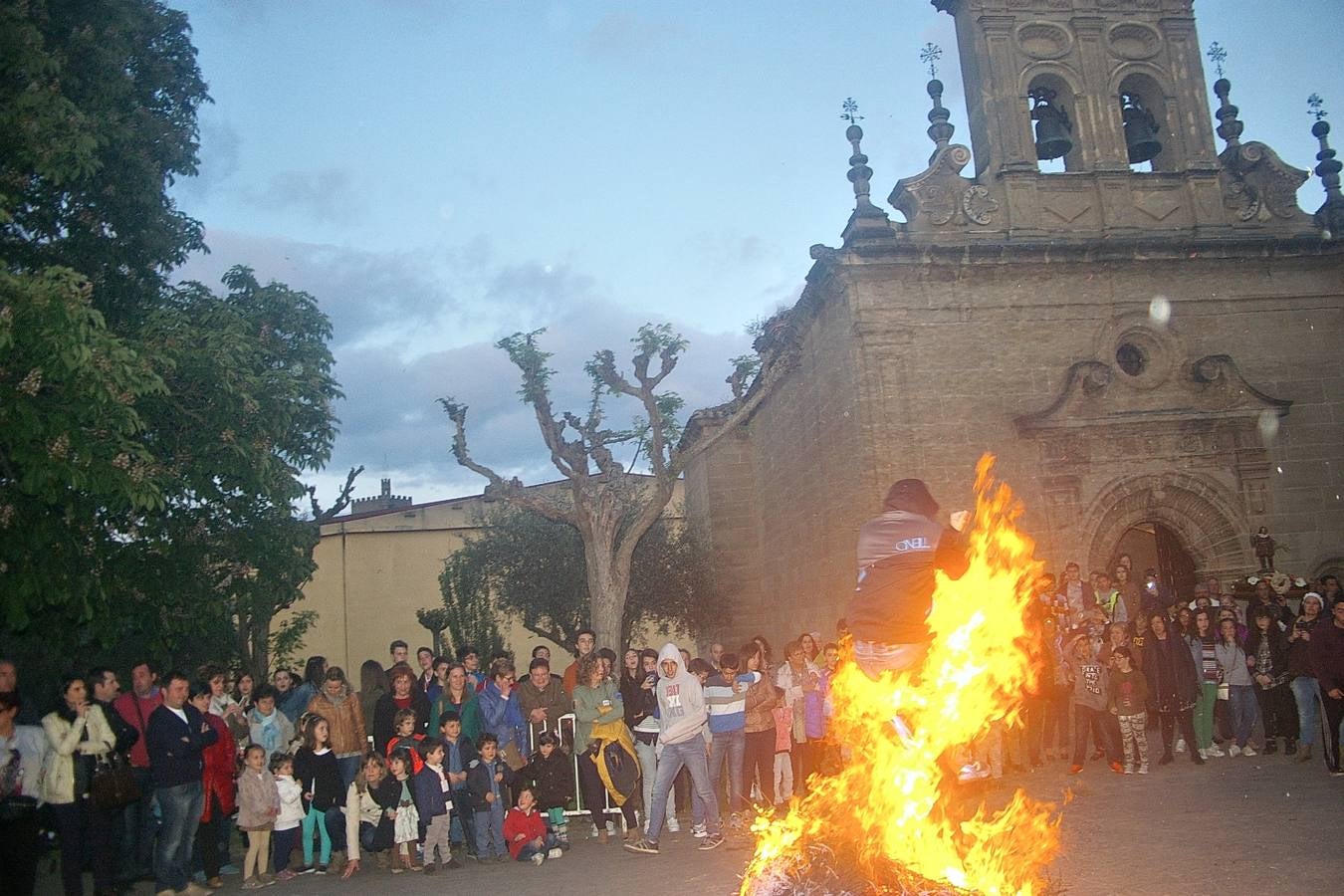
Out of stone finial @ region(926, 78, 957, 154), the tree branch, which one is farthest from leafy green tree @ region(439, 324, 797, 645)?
stone finial @ region(926, 78, 957, 154)

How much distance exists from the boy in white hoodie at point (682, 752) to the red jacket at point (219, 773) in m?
3.71

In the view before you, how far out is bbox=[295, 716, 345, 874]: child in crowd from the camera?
9.44m

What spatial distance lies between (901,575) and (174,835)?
670cm

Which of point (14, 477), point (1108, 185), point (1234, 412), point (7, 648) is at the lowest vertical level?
point (7, 648)

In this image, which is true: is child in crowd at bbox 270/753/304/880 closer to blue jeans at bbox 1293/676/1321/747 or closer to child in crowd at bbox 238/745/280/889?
child in crowd at bbox 238/745/280/889

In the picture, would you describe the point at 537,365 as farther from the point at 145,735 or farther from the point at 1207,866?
the point at 1207,866

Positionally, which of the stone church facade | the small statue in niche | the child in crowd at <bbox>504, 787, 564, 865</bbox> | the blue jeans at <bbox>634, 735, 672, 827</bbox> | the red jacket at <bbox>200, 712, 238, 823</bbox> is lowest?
the child in crowd at <bbox>504, 787, 564, 865</bbox>

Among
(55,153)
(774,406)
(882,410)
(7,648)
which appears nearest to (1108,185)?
(882,410)

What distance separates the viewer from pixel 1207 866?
7145mm

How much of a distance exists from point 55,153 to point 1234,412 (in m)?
16.7

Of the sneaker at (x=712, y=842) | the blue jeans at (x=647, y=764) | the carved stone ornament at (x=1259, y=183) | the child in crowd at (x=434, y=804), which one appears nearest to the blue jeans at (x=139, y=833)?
the child in crowd at (x=434, y=804)

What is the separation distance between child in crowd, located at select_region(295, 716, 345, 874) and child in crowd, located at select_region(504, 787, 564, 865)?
163 cm

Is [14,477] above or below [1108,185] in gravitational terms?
below

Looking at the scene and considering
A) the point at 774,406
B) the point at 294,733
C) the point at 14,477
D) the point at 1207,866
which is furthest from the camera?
the point at 774,406
